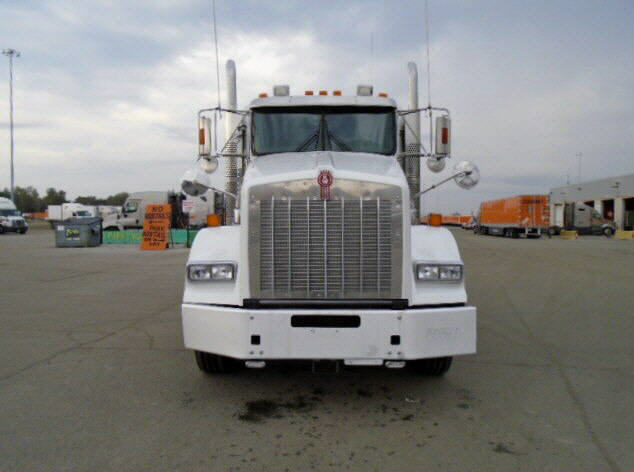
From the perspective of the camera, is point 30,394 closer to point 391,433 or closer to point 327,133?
point 391,433

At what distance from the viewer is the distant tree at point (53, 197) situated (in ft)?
380

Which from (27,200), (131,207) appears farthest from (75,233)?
(27,200)

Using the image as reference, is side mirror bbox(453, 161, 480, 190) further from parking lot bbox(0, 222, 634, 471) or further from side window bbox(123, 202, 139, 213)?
side window bbox(123, 202, 139, 213)

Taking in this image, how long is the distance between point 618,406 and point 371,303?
89.5 inches

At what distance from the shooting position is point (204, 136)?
18.6ft

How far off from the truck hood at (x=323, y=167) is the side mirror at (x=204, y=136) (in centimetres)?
70

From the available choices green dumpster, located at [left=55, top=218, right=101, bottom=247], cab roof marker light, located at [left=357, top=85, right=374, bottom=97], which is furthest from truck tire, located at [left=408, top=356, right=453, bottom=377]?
green dumpster, located at [left=55, top=218, right=101, bottom=247]

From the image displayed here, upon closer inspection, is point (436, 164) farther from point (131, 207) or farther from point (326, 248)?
point (131, 207)

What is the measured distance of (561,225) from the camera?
147 feet

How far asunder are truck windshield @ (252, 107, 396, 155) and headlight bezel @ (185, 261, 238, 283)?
1906 mm

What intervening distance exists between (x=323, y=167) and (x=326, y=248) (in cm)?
65

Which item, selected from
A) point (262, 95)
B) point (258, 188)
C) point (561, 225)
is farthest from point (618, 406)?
point (561, 225)

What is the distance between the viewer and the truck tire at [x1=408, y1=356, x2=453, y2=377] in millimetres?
4457

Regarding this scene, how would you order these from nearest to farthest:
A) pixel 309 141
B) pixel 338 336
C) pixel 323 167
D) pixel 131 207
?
1. pixel 338 336
2. pixel 323 167
3. pixel 309 141
4. pixel 131 207
